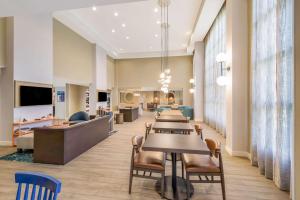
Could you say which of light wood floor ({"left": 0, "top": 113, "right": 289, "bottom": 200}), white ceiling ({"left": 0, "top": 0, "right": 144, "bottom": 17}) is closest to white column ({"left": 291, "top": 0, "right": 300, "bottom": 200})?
light wood floor ({"left": 0, "top": 113, "right": 289, "bottom": 200})

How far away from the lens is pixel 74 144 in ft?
13.5

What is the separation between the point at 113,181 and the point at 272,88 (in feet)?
11.1

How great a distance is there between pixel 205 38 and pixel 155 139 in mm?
8922

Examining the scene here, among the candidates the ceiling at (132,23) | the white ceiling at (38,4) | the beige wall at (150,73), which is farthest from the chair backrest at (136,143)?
the beige wall at (150,73)

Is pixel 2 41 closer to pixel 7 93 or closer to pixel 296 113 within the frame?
pixel 7 93

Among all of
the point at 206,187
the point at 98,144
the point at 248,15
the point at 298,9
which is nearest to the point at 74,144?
the point at 98,144

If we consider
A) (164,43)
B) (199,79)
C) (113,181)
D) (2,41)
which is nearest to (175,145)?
(113,181)

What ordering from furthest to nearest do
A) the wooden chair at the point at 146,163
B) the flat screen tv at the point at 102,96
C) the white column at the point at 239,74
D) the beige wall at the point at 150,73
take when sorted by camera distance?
the beige wall at the point at 150,73, the flat screen tv at the point at 102,96, the white column at the point at 239,74, the wooden chair at the point at 146,163

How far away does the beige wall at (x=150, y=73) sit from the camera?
43.5 ft

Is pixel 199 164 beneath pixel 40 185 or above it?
beneath

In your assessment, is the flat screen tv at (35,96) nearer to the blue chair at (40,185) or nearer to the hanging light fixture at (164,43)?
the hanging light fixture at (164,43)

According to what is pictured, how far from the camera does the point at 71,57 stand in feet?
27.8

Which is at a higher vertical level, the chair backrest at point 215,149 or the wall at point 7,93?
the wall at point 7,93

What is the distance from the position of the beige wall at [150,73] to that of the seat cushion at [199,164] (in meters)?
11.0
